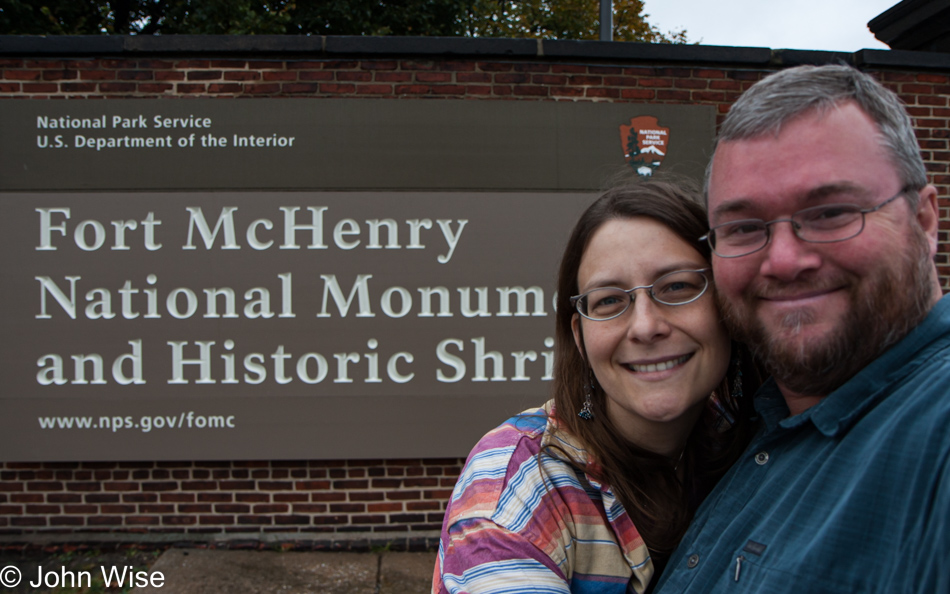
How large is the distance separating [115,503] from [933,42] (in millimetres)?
7259

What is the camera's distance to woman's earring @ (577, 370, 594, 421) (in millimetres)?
1562

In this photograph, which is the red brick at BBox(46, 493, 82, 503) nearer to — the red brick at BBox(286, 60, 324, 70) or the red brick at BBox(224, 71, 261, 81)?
the red brick at BBox(224, 71, 261, 81)

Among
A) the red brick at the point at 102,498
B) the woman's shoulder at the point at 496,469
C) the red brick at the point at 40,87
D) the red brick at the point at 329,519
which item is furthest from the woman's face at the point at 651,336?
the red brick at the point at 40,87

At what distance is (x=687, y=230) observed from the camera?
148cm

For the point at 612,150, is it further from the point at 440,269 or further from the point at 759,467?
the point at 759,467

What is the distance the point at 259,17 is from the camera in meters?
8.73

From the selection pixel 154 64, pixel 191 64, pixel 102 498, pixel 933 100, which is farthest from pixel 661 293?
pixel 933 100

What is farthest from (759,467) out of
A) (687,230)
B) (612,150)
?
(612,150)

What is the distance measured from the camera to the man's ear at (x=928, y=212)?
3.63 ft

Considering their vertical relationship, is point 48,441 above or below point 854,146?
below

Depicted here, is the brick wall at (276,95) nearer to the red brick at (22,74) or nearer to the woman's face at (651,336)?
the red brick at (22,74)

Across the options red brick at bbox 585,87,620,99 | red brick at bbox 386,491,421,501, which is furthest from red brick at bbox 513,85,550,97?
red brick at bbox 386,491,421,501

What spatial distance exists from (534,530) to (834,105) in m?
0.93

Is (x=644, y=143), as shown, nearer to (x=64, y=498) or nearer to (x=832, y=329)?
(x=832, y=329)
